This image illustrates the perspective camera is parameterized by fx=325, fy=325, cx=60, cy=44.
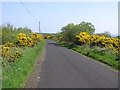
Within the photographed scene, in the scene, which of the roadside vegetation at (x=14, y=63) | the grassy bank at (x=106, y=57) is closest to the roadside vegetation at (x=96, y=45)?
the grassy bank at (x=106, y=57)

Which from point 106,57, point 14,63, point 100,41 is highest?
point 100,41

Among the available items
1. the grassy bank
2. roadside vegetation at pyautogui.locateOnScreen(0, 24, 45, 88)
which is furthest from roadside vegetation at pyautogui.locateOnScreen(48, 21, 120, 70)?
roadside vegetation at pyautogui.locateOnScreen(0, 24, 45, 88)

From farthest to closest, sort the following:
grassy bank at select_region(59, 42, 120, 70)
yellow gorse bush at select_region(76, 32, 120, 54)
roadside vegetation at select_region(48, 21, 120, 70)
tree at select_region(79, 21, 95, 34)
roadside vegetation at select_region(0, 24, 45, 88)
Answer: tree at select_region(79, 21, 95, 34)
yellow gorse bush at select_region(76, 32, 120, 54)
roadside vegetation at select_region(48, 21, 120, 70)
grassy bank at select_region(59, 42, 120, 70)
roadside vegetation at select_region(0, 24, 45, 88)

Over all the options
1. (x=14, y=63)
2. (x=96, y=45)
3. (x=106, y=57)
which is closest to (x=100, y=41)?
(x=96, y=45)

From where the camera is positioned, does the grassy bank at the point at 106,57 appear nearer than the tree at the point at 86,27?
Yes

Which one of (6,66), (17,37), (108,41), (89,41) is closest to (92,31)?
(89,41)

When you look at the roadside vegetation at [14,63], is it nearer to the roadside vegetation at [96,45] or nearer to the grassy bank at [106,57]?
the grassy bank at [106,57]

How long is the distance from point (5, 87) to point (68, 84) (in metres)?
3.82

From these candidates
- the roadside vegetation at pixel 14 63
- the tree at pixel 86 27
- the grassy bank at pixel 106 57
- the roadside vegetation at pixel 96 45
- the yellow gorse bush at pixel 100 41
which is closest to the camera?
the roadside vegetation at pixel 14 63

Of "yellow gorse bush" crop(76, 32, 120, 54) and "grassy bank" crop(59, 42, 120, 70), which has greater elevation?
"yellow gorse bush" crop(76, 32, 120, 54)

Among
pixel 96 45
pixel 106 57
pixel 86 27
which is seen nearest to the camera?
pixel 106 57

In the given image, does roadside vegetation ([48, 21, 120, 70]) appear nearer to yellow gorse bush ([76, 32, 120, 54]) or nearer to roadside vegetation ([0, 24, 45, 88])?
yellow gorse bush ([76, 32, 120, 54])

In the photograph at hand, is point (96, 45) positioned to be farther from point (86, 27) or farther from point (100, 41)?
point (86, 27)

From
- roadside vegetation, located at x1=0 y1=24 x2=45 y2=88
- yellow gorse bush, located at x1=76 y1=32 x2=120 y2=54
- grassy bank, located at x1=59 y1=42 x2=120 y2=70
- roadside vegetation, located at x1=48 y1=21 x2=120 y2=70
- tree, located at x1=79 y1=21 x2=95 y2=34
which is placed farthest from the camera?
tree, located at x1=79 y1=21 x2=95 y2=34
